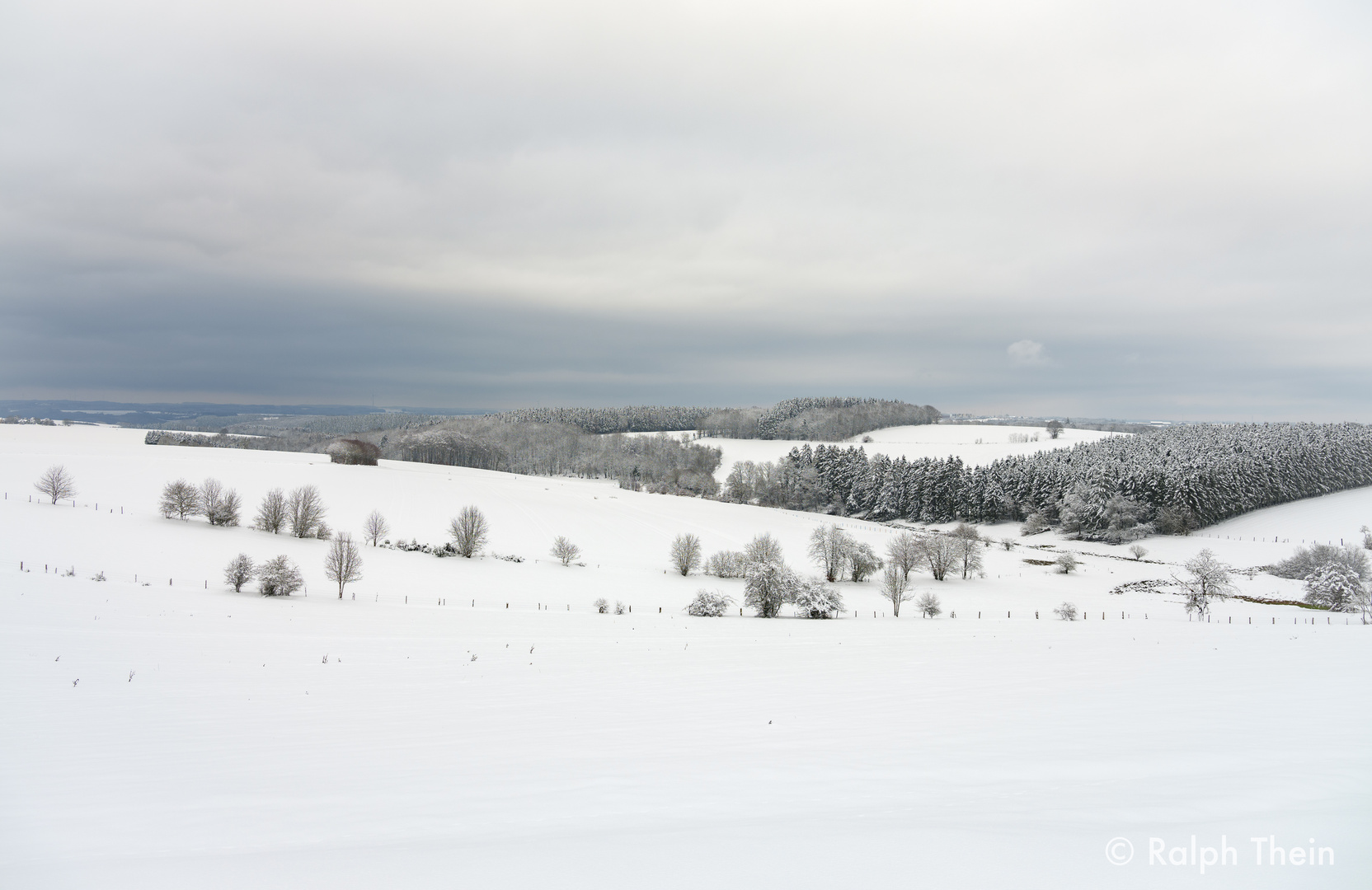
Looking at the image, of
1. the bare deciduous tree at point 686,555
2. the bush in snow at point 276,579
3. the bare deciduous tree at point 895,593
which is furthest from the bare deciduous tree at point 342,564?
the bare deciduous tree at point 895,593

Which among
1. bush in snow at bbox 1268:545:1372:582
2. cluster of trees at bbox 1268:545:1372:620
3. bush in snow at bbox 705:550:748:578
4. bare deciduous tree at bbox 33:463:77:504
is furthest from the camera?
bush in snow at bbox 705:550:748:578

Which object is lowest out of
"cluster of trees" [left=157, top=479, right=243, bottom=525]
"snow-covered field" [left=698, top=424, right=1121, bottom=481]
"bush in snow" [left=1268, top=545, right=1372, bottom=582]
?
"bush in snow" [left=1268, top=545, right=1372, bottom=582]

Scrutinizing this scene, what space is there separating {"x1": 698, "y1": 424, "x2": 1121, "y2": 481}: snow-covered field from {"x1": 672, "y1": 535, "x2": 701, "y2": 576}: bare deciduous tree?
8524 cm

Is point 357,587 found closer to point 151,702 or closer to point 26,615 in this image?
point 26,615

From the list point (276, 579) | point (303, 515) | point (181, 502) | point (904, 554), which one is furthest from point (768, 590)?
point (181, 502)

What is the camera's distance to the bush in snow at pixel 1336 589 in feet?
124

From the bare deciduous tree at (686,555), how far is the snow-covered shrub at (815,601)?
56.0 ft

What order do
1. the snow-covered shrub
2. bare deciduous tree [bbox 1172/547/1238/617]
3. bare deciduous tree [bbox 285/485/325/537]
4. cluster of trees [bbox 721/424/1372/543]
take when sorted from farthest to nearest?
cluster of trees [bbox 721/424/1372/543] < bare deciduous tree [bbox 285/485/325/537] < bare deciduous tree [bbox 1172/547/1238/617] < the snow-covered shrub

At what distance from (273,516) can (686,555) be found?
115 ft

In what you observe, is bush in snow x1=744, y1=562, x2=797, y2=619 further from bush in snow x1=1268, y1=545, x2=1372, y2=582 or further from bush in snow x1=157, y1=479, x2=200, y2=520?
bush in snow x1=157, y1=479, x2=200, y2=520

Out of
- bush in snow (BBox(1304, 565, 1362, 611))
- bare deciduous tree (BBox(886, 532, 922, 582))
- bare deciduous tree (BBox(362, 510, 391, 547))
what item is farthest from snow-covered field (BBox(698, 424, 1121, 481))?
bare deciduous tree (BBox(362, 510, 391, 547))

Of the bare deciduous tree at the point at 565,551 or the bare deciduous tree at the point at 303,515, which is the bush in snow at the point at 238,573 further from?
the bare deciduous tree at the point at 565,551

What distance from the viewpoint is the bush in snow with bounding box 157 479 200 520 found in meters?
49.8

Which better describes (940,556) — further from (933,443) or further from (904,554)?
(933,443)
